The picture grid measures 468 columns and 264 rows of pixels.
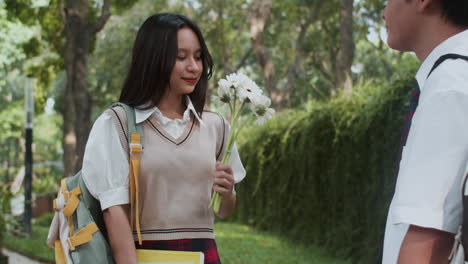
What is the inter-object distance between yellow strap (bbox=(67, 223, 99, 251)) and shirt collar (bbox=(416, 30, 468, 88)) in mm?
1313

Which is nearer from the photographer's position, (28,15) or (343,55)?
(28,15)

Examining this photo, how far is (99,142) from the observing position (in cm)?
213

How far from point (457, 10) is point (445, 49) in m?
0.11

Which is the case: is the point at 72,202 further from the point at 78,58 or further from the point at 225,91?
the point at 78,58

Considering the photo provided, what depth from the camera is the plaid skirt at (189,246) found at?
219 cm

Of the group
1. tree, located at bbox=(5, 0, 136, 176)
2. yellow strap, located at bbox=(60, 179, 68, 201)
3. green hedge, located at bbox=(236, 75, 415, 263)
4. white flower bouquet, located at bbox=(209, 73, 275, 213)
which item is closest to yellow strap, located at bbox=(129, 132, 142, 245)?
yellow strap, located at bbox=(60, 179, 68, 201)

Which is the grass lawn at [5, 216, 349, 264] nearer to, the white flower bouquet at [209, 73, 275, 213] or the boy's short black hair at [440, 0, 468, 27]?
the white flower bouquet at [209, 73, 275, 213]

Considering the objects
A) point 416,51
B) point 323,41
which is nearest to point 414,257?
point 416,51

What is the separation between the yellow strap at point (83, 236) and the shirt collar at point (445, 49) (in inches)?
Result: 51.7

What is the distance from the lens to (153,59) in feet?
7.41

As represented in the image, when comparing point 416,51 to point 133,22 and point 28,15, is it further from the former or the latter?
point 133,22

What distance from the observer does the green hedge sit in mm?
6684

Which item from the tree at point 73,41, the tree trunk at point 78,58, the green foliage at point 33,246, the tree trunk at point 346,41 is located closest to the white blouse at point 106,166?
the tree at point 73,41

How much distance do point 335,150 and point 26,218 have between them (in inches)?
280
